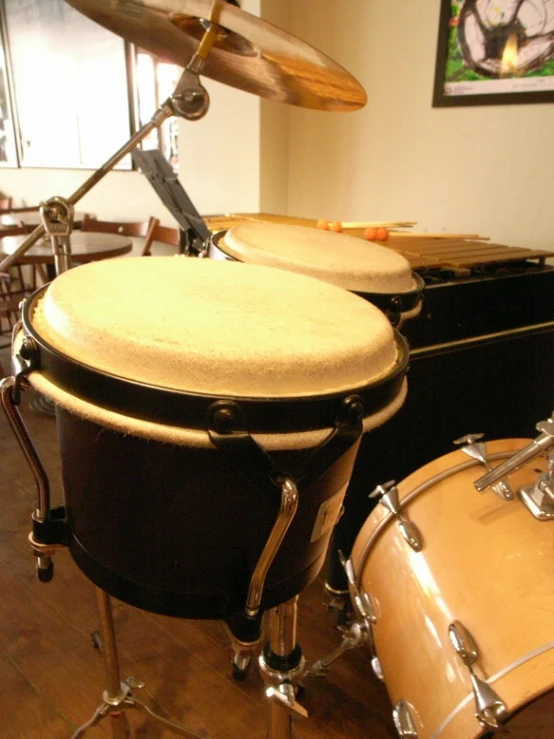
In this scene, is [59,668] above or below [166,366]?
below

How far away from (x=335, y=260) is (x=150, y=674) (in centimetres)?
104

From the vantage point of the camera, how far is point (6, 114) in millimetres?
4051

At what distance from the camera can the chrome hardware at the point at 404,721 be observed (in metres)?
0.79

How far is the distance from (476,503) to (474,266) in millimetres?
698

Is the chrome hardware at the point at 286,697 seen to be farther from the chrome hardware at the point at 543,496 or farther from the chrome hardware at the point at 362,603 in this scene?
the chrome hardware at the point at 543,496

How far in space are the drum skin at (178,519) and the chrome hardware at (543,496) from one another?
0.39 m

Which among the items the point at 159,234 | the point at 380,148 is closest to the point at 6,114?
the point at 159,234

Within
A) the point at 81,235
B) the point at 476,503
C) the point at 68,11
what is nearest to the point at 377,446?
the point at 476,503

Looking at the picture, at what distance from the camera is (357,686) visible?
1258 mm

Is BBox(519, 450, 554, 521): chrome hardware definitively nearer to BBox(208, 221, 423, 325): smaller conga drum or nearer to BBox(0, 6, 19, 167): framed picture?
BBox(208, 221, 423, 325): smaller conga drum

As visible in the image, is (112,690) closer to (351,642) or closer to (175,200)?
(351,642)

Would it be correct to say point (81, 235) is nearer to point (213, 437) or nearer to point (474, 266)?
point (474, 266)

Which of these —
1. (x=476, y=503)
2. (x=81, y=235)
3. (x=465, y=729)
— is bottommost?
(x=465, y=729)

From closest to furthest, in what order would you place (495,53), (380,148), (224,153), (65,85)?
(495,53) < (380,148) < (224,153) < (65,85)
